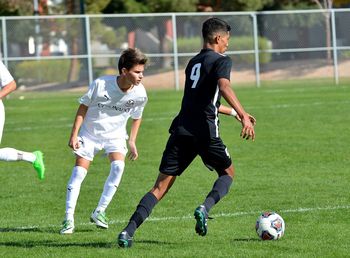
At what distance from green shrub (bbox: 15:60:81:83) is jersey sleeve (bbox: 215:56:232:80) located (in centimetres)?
2796

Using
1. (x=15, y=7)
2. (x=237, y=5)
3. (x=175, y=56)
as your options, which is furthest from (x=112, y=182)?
(x=237, y=5)

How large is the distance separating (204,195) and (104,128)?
2.74 metres

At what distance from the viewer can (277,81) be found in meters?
40.4

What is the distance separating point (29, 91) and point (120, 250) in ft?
93.4

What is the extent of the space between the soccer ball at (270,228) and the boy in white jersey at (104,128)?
1.50 m

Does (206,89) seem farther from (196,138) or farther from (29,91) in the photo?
(29,91)

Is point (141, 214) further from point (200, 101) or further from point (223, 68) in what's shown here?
point (223, 68)

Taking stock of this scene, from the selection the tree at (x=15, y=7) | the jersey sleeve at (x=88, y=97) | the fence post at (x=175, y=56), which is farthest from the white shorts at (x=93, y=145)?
the tree at (x=15, y=7)

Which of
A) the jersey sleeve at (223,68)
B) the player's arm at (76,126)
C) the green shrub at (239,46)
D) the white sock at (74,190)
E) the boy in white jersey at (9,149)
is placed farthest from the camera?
the green shrub at (239,46)

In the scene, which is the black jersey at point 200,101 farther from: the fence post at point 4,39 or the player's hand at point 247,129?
the fence post at point 4,39

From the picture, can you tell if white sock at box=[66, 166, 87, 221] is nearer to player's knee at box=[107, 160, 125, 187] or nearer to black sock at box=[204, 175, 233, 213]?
player's knee at box=[107, 160, 125, 187]

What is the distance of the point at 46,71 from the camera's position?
36062 millimetres

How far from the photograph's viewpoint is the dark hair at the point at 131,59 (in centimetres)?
878

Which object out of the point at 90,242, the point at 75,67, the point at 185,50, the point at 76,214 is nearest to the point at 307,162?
the point at 76,214
